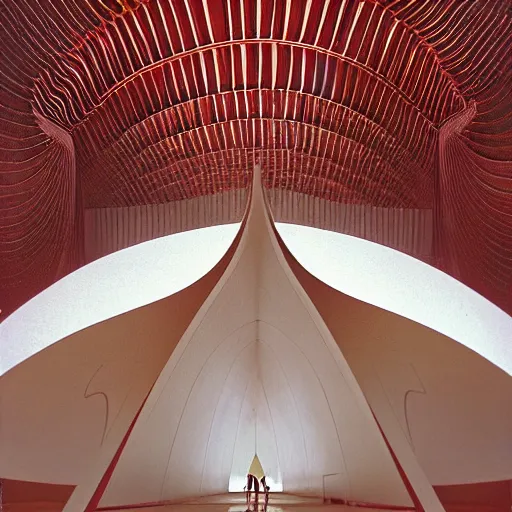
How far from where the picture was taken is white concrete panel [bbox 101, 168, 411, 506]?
2330 millimetres

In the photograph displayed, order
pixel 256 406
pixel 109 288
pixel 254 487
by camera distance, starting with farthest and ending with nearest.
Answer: pixel 109 288 < pixel 256 406 < pixel 254 487

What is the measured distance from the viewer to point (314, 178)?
3.00 m

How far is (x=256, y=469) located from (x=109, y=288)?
108cm

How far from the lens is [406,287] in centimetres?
309

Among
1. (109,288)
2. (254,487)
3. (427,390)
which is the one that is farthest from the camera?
(109,288)

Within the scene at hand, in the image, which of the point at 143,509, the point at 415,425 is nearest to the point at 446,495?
the point at 415,425

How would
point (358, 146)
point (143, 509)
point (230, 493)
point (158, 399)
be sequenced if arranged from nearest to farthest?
point (143, 509) → point (158, 399) → point (230, 493) → point (358, 146)

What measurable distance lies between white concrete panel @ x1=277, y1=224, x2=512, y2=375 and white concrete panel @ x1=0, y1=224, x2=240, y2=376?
43cm

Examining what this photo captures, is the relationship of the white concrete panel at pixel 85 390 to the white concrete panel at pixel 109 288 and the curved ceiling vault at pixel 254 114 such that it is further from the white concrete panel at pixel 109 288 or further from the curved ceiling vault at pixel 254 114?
the curved ceiling vault at pixel 254 114

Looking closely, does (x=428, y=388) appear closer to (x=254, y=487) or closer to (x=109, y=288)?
(x=254, y=487)

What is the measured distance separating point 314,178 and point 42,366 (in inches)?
57.8

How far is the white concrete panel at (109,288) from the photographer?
292 centimetres

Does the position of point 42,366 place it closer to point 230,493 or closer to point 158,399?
point 158,399

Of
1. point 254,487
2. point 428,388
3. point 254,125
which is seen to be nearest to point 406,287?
point 428,388
